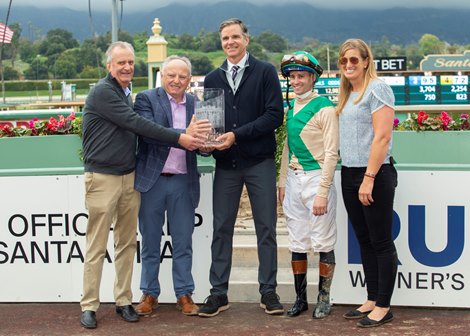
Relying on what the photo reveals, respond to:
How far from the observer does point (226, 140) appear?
5.09 metres

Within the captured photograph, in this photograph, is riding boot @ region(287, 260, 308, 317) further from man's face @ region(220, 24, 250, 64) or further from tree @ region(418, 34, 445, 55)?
tree @ region(418, 34, 445, 55)

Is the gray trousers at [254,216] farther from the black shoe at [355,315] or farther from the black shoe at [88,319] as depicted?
the black shoe at [88,319]

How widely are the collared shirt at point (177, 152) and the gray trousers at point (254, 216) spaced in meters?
0.26

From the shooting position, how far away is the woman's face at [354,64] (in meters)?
4.87

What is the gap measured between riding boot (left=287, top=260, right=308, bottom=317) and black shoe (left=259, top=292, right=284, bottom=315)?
0.23 feet

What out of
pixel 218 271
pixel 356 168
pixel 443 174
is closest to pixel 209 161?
pixel 218 271

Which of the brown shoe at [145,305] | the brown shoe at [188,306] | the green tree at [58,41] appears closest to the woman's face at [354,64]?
the brown shoe at [188,306]

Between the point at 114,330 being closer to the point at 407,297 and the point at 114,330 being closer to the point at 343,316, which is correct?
the point at 343,316

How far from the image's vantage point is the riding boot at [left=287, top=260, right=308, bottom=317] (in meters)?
5.25

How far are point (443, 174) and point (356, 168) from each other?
0.87m

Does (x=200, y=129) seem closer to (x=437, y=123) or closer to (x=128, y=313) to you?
(x=128, y=313)

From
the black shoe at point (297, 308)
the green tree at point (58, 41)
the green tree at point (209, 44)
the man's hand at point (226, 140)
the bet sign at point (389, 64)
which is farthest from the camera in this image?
the green tree at point (209, 44)

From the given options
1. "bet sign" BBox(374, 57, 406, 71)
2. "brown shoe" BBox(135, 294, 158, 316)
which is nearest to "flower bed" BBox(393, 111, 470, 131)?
"brown shoe" BBox(135, 294, 158, 316)

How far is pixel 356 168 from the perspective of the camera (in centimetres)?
493
